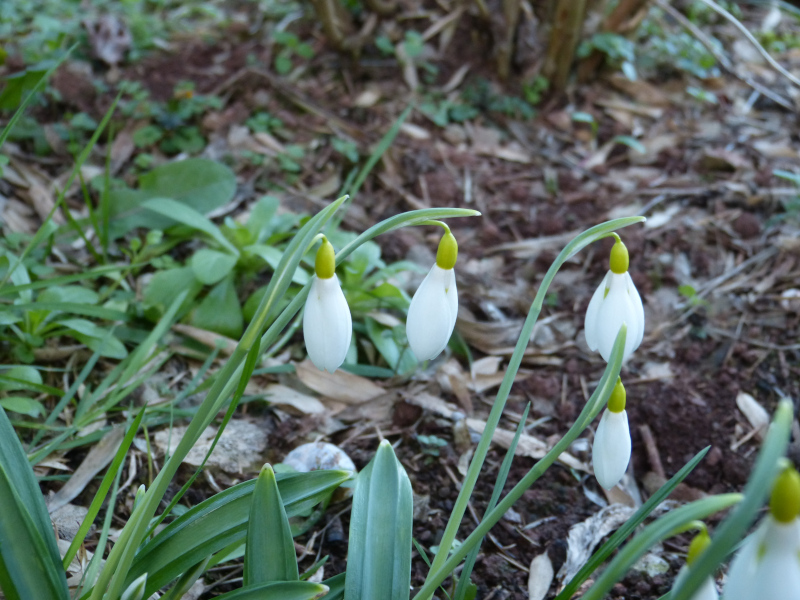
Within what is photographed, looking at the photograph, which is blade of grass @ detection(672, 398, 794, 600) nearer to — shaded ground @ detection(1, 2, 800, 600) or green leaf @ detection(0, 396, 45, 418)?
shaded ground @ detection(1, 2, 800, 600)

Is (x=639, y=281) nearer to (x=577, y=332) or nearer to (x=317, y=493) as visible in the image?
(x=577, y=332)

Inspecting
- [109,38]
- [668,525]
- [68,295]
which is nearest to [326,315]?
[668,525]

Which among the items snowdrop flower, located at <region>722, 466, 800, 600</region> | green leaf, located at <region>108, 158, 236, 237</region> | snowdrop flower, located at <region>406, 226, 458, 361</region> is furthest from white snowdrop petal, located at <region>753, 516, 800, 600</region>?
green leaf, located at <region>108, 158, 236, 237</region>

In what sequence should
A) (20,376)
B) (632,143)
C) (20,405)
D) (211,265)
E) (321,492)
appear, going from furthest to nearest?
(632,143) < (211,265) < (20,376) < (20,405) < (321,492)

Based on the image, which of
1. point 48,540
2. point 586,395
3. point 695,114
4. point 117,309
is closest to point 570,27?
point 695,114

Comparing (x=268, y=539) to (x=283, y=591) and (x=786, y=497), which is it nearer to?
(x=283, y=591)

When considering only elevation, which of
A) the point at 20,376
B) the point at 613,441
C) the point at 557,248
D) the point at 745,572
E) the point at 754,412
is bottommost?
the point at 754,412
